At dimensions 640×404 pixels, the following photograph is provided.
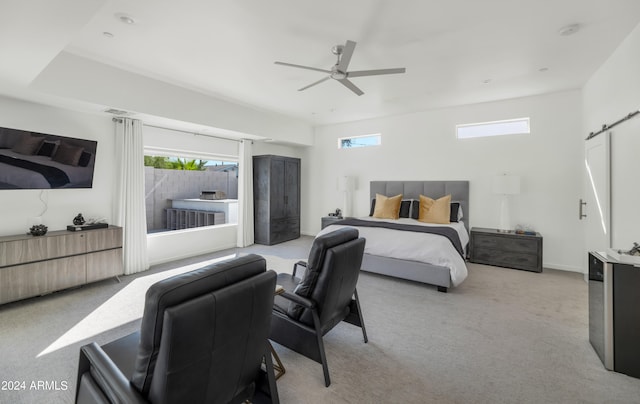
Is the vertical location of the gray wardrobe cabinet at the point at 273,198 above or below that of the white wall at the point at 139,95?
below

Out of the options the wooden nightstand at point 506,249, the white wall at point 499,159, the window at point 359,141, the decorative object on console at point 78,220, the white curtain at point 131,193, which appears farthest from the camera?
the window at point 359,141

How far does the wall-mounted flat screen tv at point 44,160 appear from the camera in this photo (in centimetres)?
332

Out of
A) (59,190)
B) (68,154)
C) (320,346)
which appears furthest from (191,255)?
(320,346)

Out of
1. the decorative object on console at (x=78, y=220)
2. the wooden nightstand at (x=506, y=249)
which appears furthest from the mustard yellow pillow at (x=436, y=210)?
the decorative object on console at (x=78, y=220)

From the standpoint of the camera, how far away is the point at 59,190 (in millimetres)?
3820

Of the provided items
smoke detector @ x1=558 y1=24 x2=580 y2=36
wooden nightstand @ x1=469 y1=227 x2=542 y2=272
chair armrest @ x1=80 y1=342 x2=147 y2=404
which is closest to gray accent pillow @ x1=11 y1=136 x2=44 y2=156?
chair armrest @ x1=80 y1=342 x2=147 y2=404

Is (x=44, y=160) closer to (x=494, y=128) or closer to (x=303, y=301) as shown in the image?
(x=303, y=301)

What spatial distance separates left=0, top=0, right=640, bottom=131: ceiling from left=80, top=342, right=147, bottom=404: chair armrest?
211cm

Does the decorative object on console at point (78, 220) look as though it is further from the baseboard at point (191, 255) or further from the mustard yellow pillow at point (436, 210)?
the mustard yellow pillow at point (436, 210)

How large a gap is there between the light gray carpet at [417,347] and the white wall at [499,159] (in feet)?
4.19

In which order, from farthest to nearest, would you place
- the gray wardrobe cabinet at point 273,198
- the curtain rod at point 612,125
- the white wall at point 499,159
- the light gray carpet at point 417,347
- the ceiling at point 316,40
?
the gray wardrobe cabinet at point 273,198, the white wall at point 499,159, the curtain rod at point 612,125, the ceiling at point 316,40, the light gray carpet at point 417,347

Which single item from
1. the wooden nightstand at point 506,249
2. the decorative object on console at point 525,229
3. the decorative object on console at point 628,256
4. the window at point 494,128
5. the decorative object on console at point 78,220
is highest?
the window at point 494,128

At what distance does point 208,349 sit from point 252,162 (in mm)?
5719

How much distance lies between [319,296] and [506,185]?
14.1ft
